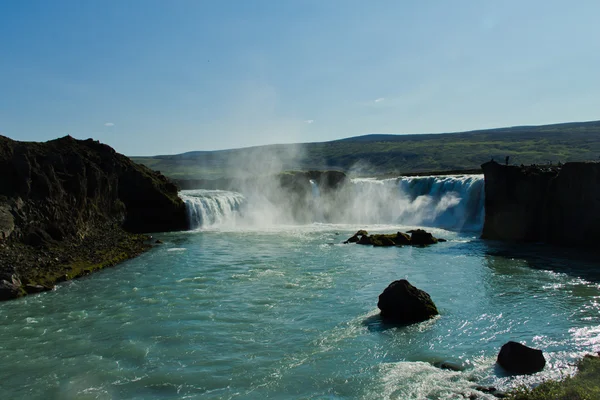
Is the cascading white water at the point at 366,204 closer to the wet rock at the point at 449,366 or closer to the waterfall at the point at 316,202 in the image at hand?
the waterfall at the point at 316,202

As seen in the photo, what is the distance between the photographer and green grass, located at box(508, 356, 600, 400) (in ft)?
29.7

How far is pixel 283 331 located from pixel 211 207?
34.4 m

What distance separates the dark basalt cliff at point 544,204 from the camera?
29266mm

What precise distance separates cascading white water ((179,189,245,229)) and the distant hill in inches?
1574

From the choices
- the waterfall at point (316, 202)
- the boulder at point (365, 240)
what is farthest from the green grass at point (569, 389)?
the waterfall at point (316, 202)

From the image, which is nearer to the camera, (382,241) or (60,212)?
(60,212)

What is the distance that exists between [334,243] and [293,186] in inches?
840

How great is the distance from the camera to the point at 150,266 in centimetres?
2589

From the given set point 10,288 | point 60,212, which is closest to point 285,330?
point 10,288

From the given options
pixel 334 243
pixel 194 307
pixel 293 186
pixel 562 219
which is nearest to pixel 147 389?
pixel 194 307

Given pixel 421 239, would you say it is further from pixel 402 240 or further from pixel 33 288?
pixel 33 288

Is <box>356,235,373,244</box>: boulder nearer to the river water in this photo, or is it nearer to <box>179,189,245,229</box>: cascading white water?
the river water

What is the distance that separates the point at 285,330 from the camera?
49.3 feet

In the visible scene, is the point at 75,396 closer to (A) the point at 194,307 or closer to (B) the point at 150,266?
(A) the point at 194,307
